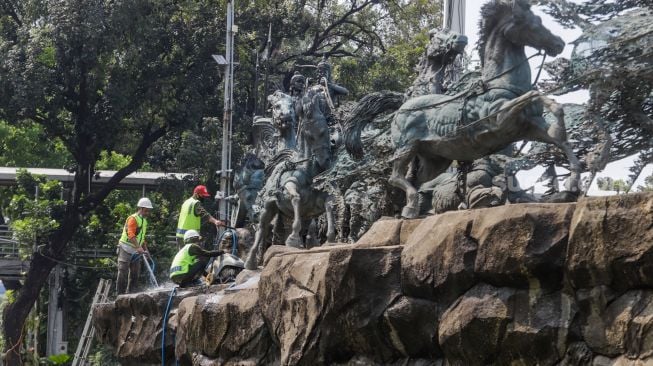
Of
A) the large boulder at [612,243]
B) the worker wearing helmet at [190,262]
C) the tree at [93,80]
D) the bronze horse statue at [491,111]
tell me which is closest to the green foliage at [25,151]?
the tree at [93,80]

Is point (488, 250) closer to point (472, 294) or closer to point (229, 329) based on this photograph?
point (472, 294)

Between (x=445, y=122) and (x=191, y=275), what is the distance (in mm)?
5037

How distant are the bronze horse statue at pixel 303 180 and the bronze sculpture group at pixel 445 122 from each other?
2 cm

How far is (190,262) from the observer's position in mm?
18906

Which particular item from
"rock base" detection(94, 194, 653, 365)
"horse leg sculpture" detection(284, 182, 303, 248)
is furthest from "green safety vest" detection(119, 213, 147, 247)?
"rock base" detection(94, 194, 653, 365)

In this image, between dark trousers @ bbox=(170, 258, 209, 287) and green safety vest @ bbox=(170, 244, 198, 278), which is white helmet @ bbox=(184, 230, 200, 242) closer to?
green safety vest @ bbox=(170, 244, 198, 278)

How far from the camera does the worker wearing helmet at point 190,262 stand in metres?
18.8

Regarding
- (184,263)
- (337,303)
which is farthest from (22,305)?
(337,303)

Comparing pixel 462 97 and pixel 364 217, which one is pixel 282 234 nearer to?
pixel 364 217

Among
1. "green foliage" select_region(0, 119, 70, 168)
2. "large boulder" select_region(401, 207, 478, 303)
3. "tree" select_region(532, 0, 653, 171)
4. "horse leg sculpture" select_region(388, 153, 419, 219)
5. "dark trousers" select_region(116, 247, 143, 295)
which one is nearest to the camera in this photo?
"large boulder" select_region(401, 207, 478, 303)

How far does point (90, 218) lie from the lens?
35.7 m

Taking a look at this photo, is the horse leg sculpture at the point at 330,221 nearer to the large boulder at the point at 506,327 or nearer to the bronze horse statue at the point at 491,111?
the bronze horse statue at the point at 491,111

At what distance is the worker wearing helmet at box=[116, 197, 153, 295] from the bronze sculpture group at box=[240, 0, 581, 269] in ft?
5.29

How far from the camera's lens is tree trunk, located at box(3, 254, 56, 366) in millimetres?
32719
